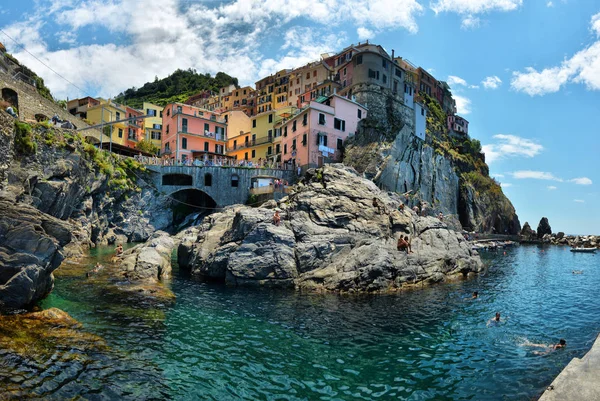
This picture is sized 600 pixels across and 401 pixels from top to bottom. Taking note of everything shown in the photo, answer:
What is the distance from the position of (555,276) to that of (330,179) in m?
28.3

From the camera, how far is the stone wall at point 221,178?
58312mm

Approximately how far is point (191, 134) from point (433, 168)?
48348 millimetres

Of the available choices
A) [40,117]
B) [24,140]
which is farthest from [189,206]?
[24,140]

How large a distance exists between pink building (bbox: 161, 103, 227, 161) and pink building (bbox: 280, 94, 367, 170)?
17.0 meters

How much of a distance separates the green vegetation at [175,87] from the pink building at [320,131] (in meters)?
89.0

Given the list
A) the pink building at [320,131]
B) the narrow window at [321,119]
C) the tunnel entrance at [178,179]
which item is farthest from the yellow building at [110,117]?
the narrow window at [321,119]

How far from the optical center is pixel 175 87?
15300 cm

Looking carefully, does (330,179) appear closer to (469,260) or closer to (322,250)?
(322,250)

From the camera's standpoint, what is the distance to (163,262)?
3095 centimetres

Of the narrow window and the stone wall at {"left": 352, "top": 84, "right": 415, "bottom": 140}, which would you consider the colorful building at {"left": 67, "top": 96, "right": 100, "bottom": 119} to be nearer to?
the narrow window

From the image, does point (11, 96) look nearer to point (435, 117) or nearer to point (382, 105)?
point (382, 105)

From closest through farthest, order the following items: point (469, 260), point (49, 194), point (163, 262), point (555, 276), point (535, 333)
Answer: point (535, 333), point (163, 262), point (49, 194), point (469, 260), point (555, 276)

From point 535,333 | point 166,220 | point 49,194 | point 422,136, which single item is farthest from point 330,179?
point 422,136

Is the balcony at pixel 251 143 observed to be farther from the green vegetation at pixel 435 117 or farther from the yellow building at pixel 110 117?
the green vegetation at pixel 435 117
